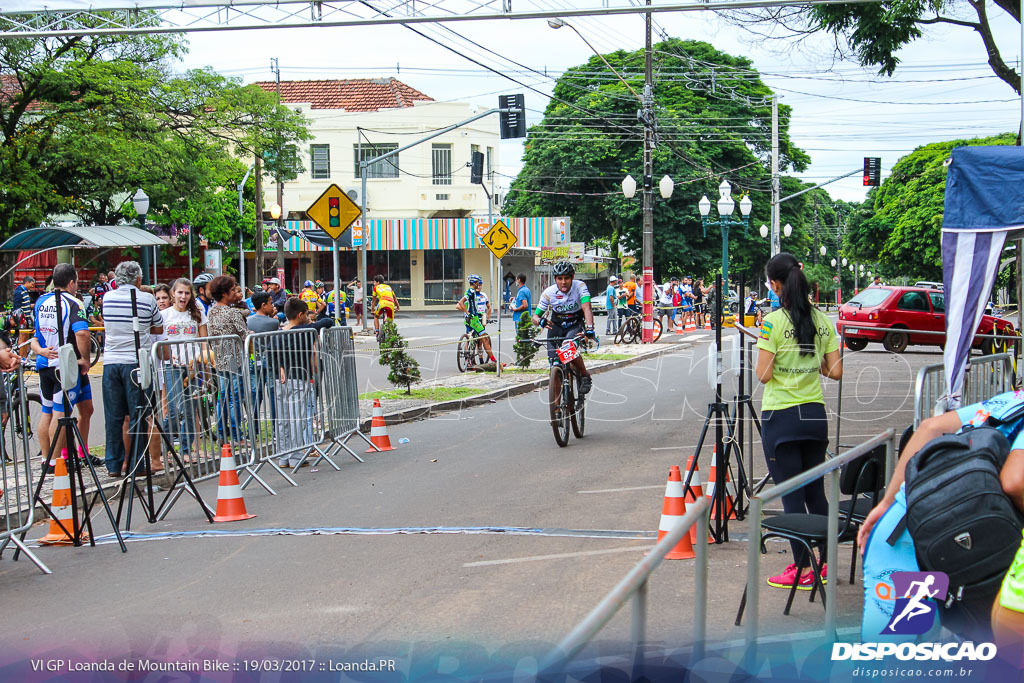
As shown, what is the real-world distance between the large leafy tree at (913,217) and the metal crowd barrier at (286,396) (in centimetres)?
3614

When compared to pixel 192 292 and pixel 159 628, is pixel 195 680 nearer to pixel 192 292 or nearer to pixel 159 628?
pixel 159 628

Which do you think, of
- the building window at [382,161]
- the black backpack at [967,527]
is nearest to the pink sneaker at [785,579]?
the black backpack at [967,527]

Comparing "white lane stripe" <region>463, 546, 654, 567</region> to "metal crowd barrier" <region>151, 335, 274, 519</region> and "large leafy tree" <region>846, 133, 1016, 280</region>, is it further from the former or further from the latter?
"large leafy tree" <region>846, 133, 1016, 280</region>

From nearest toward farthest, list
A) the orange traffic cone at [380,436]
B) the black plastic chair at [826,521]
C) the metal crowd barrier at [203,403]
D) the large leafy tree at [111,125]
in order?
1. the black plastic chair at [826,521]
2. the metal crowd barrier at [203,403]
3. the orange traffic cone at [380,436]
4. the large leafy tree at [111,125]

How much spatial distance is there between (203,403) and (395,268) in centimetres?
4625

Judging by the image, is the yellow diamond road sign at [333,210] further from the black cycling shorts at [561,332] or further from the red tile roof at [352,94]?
the red tile roof at [352,94]

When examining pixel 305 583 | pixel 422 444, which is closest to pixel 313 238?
pixel 422 444

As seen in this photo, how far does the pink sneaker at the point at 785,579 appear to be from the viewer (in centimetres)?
584

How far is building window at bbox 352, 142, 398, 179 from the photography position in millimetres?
53406

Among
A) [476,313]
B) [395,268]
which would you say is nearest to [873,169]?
[476,313]

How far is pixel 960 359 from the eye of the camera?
7219 millimetres

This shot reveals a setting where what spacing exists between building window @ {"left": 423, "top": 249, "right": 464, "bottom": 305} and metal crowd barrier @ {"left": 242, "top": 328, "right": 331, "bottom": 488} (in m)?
44.1

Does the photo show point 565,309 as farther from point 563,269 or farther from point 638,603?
point 638,603

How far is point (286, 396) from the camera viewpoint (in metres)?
9.77
